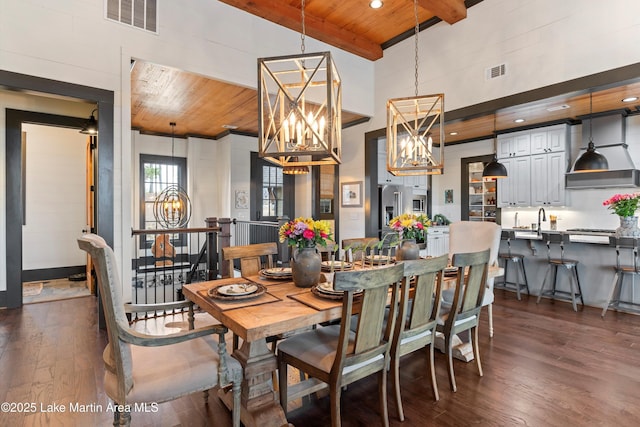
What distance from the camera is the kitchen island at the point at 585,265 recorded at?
4453 millimetres

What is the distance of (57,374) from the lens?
257 cm

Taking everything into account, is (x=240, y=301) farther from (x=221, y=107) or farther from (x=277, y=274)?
(x=221, y=107)

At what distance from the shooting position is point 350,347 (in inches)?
74.8

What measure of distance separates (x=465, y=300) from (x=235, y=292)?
5.46 feet

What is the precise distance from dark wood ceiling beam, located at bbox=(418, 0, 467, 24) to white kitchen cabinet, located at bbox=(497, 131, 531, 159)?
3214mm

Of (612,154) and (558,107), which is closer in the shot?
(558,107)

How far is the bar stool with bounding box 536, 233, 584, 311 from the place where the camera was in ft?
14.8

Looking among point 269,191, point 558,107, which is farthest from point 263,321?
point 269,191

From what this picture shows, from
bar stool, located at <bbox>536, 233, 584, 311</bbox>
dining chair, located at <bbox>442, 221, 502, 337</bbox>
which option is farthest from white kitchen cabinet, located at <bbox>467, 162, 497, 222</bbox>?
dining chair, located at <bbox>442, 221, 502, 337</bbox>

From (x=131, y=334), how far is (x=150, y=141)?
6744 mm

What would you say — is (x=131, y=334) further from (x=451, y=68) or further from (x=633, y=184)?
(x=633, y=184)

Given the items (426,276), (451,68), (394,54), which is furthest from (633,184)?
(426,276)

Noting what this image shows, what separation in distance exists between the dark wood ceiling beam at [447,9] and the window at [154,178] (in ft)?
19.2

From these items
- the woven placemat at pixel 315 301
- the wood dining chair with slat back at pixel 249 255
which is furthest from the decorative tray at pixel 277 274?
the woven placemat at pixel 315 301
